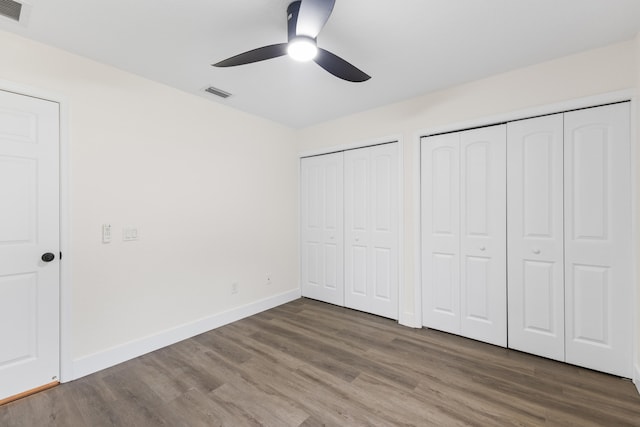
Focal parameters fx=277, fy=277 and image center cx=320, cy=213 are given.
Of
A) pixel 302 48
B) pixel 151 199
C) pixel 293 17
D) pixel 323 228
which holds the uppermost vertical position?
Result: pixel 293 17

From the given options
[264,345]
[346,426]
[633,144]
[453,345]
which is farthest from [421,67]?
[264,345]

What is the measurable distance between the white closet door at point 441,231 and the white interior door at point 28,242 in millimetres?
3313

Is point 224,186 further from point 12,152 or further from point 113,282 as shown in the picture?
point 12,152

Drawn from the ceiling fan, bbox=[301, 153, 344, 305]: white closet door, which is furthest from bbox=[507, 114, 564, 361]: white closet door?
bbox=[301, 153, 344, 305]: white closet door

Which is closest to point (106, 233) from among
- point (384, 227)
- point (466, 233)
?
point (384, 227)

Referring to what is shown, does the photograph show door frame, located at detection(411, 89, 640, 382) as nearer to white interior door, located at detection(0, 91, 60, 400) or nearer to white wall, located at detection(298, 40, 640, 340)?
white wall, located at detection(298, 40, 640, 340)

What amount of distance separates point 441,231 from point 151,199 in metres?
2.94

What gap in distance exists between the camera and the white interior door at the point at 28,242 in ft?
6.34

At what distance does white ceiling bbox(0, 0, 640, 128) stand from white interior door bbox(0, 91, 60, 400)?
646 mm

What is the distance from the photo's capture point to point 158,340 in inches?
104

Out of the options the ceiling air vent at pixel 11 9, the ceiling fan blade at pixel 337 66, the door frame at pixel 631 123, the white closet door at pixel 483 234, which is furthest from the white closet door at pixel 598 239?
the ceiling air vent at pixel 11 9

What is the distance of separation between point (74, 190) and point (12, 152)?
0.41 m

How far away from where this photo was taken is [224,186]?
3.24 meters

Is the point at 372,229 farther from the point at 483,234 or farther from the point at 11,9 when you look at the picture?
the point at 11,9
